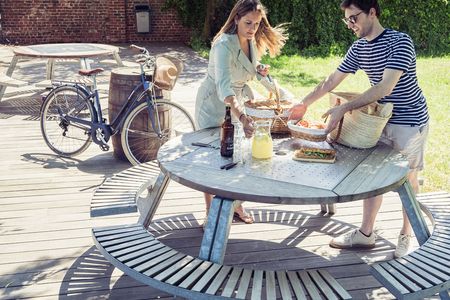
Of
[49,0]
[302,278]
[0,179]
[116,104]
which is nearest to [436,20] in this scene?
[49,0]

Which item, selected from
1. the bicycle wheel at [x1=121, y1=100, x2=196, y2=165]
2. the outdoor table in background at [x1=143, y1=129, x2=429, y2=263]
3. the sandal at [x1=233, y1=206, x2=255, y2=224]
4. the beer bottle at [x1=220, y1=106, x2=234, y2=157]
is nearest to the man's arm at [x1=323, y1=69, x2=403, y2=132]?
the outdoor table in background at [x1=143, y1=129, x2=429, y2=263]

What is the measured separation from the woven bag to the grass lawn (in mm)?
1940

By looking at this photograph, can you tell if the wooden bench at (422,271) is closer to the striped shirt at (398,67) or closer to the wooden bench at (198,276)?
the wooden bench at (198,276)

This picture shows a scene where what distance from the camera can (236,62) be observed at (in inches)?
140

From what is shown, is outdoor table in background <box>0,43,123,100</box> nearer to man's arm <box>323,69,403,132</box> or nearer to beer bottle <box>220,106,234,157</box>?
beer bottle <box>220,106,234,157</box>

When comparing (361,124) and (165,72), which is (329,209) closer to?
(361,124)

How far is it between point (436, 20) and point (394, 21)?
1.16 metres

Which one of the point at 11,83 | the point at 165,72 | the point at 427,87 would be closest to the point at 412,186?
the point at 165,72

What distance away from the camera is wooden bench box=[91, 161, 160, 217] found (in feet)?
10.0

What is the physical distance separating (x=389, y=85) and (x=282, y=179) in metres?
0.86

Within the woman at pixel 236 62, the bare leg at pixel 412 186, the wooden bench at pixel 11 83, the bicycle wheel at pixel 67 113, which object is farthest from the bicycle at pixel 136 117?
the bare leg at pixel 412 186

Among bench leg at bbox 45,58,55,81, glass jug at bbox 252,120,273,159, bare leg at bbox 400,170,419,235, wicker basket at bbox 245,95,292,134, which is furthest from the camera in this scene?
bench leg at bbox 45,58,55,81

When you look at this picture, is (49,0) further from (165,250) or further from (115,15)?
(165,250)

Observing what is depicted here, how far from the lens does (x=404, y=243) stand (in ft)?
11.3
